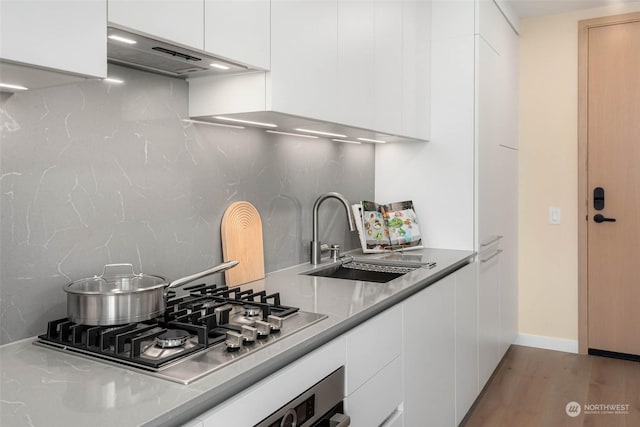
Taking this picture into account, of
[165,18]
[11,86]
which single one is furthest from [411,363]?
[11,86]

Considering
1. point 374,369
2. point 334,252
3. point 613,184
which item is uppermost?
point 613,184

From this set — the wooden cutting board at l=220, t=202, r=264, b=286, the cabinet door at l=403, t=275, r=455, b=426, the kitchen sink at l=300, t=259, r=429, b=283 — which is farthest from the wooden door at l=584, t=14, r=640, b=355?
the wooden cutting board at l=220, t=202, r=264, b=286

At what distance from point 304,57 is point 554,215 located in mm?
2771

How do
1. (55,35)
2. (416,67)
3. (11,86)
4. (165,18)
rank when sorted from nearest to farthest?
(55,35), (11,86), (165,18), (416,67)

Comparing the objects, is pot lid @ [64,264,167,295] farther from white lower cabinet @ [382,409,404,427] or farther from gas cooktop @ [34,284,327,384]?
white lower cabinet @ [382,409,404,427]

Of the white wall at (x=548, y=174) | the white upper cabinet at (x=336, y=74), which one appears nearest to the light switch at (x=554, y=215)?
the white wall at (x=548, y=174)

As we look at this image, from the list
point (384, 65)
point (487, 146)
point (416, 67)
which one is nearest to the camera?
point (384, 65)

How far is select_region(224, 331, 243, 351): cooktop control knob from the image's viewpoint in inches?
49.6

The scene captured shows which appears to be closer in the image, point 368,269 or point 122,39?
point 122,39

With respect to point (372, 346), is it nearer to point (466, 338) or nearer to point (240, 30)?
point (240, 30)

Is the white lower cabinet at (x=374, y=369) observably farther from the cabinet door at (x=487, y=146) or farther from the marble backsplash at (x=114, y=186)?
the cabinet door at (x=487, y=146)

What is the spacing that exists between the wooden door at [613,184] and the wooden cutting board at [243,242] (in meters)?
2.67

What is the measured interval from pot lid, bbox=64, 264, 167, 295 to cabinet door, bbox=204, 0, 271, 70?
660mm

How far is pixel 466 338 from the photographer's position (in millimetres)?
2770
